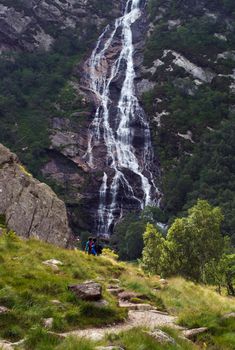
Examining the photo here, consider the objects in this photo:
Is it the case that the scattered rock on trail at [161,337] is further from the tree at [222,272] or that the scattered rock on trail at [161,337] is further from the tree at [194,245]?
the tree at [222,272]

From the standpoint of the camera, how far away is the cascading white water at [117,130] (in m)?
73.7

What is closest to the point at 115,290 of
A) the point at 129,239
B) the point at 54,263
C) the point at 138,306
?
the point at 138,306

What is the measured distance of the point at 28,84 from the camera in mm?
103375

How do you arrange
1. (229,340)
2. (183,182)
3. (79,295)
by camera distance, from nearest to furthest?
(229,340)
(79,295)
(183,182)

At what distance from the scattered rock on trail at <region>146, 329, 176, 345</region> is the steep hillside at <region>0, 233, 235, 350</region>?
40mm

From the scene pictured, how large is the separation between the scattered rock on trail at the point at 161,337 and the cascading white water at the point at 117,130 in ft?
195

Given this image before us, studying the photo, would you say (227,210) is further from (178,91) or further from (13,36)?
(13,36)

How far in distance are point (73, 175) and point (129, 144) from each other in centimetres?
1137

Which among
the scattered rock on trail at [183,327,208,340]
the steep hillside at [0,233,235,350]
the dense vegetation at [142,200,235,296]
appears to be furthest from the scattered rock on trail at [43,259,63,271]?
the dense vegetation at [142,200,235,296]

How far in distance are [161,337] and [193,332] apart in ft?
7.00

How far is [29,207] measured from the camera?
21.8 m

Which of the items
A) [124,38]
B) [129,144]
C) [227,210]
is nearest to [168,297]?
[227,210]

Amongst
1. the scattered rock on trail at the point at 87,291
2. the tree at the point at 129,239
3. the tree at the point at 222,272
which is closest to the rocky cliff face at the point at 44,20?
the tree at the point at 129,239

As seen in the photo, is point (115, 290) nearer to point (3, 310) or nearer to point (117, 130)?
point (3, 310)
